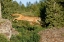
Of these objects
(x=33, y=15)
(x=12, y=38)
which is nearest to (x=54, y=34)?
(x=12, y=38)

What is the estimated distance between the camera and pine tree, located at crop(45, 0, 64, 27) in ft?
88.3

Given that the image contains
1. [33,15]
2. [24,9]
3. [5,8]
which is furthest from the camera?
[24,9]

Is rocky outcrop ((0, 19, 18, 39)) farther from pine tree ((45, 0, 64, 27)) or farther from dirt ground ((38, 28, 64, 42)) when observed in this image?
pine tree ((45, 0, 64, 27))

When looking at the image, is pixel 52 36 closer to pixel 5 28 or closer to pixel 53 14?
pixel 5 28

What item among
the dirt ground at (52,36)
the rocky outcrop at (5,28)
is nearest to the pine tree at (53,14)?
the dirt ground at (52,36)

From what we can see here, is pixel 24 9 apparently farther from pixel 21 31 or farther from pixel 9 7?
pixel 21 31

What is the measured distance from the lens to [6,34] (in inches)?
707

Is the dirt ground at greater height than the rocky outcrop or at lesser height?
lesser

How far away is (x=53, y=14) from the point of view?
2731 cm

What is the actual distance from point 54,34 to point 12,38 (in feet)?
12.5

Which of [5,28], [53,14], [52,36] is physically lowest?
[52,36]

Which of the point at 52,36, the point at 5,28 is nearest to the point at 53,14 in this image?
the point at 52,36

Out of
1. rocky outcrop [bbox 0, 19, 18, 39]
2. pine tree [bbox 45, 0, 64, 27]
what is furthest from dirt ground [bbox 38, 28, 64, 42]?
pine tree [bbox 45, 0, 64, 27]

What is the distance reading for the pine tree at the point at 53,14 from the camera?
26.9m
